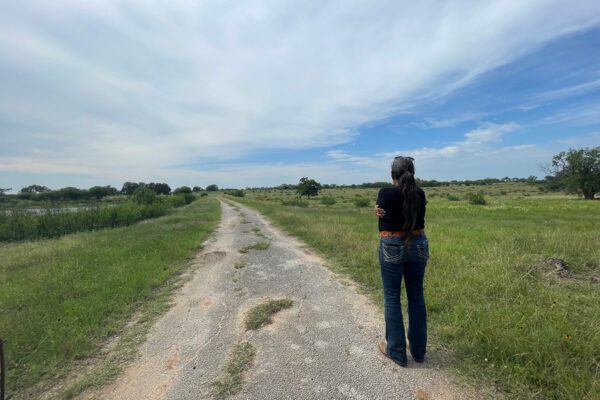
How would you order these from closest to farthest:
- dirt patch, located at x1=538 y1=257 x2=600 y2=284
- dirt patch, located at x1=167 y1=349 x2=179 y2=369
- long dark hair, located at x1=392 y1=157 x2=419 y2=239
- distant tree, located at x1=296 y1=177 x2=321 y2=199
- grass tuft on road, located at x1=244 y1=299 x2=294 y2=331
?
long dark hair, located at x1=392 y1=157 x2=419 y2=239, dirt patch, located at x1=167 y1=349 x2=179 y2=369, grass tuft on road, located at x1=244 y1=299 x2=294 y2=331, dirt patch, located at x1=538 y1=257 x2=600 y2=284, distant tree, located at x1=296 y1=177 x2=321 y2=199

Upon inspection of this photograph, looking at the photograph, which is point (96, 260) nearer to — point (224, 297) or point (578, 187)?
point (224, 297)

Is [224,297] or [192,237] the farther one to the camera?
[192,237]

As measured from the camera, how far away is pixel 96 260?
8.09 metres

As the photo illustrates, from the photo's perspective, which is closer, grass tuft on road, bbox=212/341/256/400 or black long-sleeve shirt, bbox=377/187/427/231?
grass tuft on road, bbox=212/341/256/400

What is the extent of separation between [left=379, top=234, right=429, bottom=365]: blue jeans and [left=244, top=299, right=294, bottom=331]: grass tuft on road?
75.0 inches

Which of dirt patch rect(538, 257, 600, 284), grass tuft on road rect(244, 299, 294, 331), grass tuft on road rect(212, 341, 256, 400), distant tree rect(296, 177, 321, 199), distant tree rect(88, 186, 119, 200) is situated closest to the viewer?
grass tuft on road rect(212, 341, 256, 400)

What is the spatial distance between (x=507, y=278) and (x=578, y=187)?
50.4m

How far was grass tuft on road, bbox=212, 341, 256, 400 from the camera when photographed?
8.67ft

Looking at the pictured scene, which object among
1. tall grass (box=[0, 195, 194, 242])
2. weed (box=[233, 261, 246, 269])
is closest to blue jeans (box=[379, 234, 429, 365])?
weed (box=[233, 261, 246, 269])

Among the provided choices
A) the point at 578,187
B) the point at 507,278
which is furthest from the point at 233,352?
the point at 578,187

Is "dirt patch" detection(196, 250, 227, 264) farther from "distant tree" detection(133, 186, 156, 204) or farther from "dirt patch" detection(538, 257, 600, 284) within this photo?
"distant tree" detection(133, 186, 156, 204)

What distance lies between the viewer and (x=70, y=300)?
5.11 meters

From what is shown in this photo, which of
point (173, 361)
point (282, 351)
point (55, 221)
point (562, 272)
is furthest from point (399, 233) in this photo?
point (55, 221)

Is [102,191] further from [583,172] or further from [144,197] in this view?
[583,172]
